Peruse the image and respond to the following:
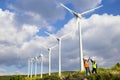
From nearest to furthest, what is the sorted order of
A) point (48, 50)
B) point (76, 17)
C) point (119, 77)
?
point (119, 77), point (76, 17), point (48, 50)

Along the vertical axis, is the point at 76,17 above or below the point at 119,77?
above

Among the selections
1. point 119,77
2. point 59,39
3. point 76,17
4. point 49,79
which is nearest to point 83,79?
point 119,77

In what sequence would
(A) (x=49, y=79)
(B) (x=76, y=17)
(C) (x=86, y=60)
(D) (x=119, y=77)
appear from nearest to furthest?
(D) (x=119, y=77) < (C) (x=86, y=60) < (A) (x=49, y=79) < (B) (x=76, y=17)

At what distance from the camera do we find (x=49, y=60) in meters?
89.9

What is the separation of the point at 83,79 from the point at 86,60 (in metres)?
3.06

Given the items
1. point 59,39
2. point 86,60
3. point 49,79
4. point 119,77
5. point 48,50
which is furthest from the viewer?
point 48,50

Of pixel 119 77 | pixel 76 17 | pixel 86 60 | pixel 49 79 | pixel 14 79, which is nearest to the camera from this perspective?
pixel 119 77

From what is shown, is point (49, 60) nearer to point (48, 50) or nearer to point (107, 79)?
point (48, 50)

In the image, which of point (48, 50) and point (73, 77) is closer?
point (73, 77)

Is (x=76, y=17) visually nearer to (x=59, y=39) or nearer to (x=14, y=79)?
(x=59, y=39)

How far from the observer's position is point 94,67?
4466 centimetres

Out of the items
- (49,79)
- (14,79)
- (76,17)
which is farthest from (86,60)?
(14,79)

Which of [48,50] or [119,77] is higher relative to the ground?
[48,50]

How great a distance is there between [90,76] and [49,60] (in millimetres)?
48885
